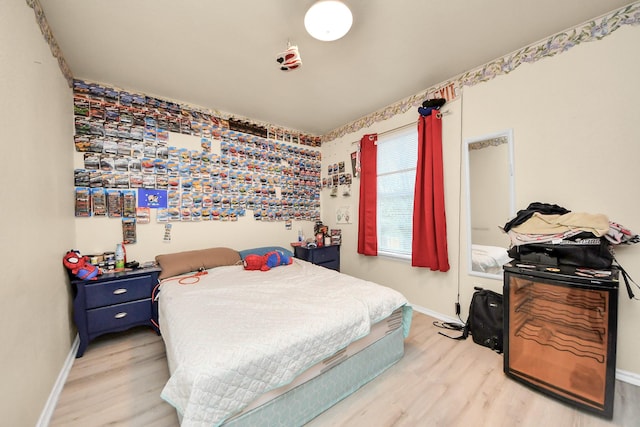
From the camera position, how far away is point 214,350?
107cm

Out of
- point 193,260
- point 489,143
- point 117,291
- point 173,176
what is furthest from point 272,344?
point 489,143

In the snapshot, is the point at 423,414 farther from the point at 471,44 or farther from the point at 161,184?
the point at 161,184

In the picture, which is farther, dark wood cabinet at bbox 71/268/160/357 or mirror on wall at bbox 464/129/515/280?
mirror on wall at bbox 464/129/515/280

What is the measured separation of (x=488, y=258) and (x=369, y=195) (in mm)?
1545

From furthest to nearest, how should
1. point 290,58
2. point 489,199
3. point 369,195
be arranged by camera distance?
1. point 369,195
2. point 489,199
3. point 290,58

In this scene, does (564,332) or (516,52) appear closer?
(564,332)

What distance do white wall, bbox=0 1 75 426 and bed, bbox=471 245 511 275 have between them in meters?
3.23

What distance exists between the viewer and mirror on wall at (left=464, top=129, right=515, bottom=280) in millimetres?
2127

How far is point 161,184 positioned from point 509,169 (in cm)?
364

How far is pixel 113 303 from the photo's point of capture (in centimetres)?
206

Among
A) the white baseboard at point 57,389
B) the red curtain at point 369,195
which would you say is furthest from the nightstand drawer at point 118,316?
the red curtain at point 369,195

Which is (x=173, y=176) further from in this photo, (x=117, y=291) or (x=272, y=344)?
(x=272, y=344)

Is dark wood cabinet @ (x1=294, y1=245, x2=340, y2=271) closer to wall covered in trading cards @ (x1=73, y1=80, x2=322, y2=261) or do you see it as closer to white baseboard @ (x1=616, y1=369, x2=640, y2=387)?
wall covered in trading cards @ (x1=73, y1=80, x2=322, y2=261)

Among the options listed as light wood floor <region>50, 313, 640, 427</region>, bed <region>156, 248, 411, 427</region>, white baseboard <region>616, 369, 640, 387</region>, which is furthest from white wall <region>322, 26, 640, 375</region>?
bed <region>156, 248, 411, 427</region>
